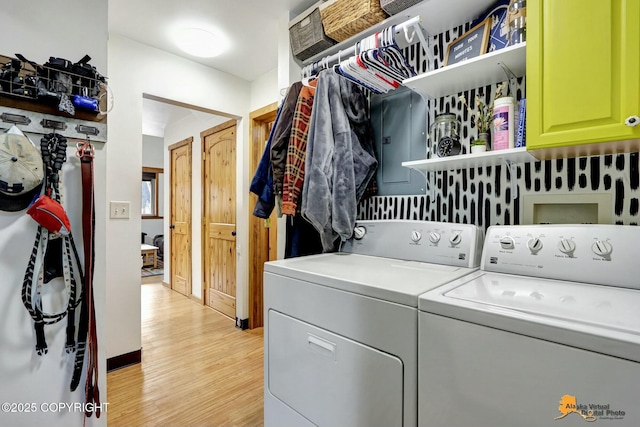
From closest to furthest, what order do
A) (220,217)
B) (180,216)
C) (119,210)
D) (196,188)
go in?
(119,210) < (220,217) < (196,188) < (180,216)

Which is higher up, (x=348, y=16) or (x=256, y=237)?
(x=348, y=16)

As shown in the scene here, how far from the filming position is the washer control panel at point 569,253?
89 centimetres

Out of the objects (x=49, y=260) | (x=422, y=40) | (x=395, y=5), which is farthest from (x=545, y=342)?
(x=49, y=260)

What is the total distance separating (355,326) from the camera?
3.08 feet

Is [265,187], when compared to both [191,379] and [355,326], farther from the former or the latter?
[191,379]

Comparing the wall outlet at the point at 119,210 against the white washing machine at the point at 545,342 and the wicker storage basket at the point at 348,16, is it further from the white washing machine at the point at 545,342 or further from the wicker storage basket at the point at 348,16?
the white washing machine at the point at 545,342

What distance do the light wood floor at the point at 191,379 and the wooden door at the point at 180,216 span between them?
110 cm

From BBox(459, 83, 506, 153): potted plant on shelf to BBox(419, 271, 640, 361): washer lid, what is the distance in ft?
1.97

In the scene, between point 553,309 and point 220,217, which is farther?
point 220,217

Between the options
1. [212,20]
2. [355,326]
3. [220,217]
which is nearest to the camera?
[355,326]

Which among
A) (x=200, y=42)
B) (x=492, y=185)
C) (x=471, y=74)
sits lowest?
(x=492, y=185)

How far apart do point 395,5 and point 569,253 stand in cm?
126

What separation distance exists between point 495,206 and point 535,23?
69 cm

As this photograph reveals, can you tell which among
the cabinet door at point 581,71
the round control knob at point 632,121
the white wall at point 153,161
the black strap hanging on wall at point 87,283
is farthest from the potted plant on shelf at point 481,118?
the white wall at point 153,161
